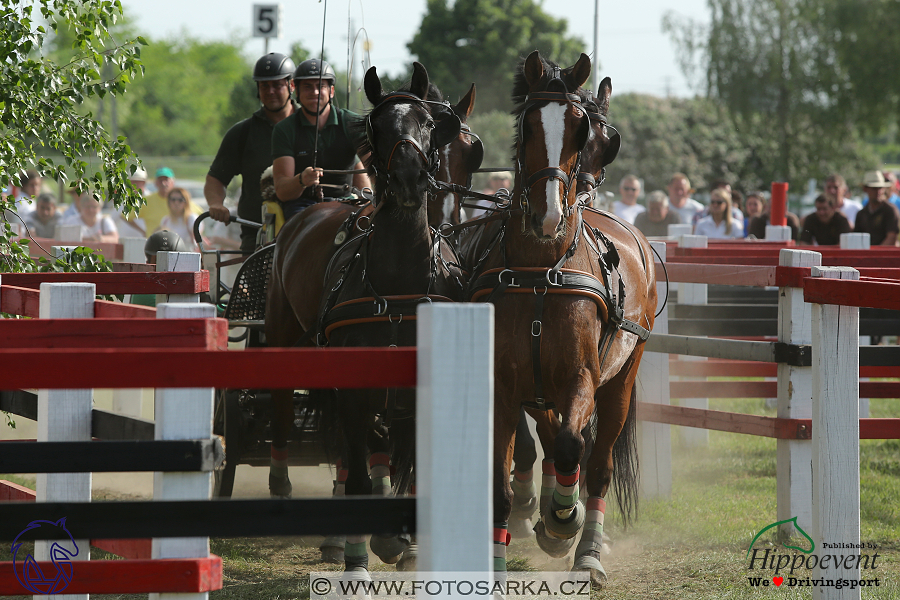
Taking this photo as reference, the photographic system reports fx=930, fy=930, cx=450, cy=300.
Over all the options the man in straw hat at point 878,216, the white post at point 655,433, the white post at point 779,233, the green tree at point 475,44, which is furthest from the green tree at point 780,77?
the white post at point 655,433

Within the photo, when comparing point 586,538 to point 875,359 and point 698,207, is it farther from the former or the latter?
point 698,207

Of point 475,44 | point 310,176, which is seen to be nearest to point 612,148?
point 310,176

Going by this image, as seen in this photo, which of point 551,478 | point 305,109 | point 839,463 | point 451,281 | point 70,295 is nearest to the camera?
point 70,295

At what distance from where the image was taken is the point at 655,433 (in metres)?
6.28

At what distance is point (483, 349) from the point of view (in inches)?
75.7

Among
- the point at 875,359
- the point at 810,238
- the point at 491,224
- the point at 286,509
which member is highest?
the point at 810,238

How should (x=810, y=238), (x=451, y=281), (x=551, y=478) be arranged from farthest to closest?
(x=810, y=238)
(x=551, y=478)
(x=451, y=281)

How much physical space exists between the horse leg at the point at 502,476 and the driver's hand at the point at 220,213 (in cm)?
296

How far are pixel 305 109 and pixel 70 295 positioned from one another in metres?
3.27

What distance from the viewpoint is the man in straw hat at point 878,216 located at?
37.9 ft

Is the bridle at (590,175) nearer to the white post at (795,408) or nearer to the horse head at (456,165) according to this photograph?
the horse head at (456,165)

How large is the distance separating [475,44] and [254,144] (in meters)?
40.2

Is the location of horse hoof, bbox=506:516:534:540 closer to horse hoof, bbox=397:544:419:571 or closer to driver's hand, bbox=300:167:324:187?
horse hoof, bbox=397:544:419:571

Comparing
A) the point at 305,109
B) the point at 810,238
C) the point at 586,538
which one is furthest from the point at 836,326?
the point at 810,238
